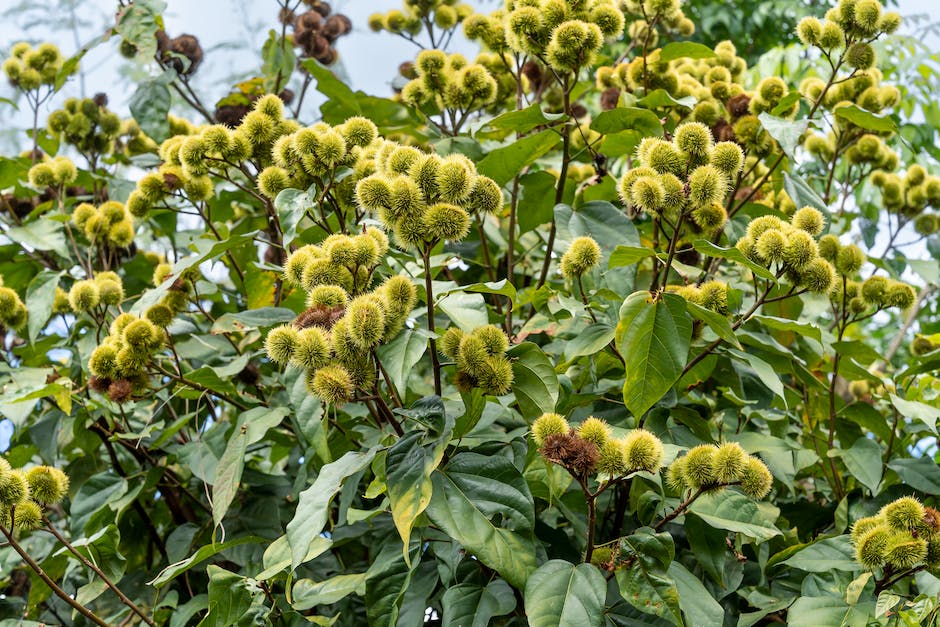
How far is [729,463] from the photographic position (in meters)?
1.52

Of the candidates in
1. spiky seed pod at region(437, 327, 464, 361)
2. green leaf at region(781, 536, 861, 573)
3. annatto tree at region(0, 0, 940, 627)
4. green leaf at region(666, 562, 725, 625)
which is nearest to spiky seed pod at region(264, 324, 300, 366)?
annatto tree at region(0, 0, 940, 627)

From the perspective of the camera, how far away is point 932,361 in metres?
2.23

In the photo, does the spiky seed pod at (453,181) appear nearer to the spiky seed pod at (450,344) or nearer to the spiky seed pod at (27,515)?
the spiky seed pod at (450,344)

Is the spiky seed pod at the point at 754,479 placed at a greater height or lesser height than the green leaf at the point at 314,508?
lesser

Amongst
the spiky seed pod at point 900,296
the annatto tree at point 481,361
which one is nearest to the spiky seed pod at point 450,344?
the annatto tree at point 481,361

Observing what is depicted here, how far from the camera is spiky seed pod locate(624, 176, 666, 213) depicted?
1711mm

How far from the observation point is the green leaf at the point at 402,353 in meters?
1.54

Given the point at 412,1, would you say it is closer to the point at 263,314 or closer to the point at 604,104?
the point at 604,104

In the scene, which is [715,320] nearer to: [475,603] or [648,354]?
[648,354]

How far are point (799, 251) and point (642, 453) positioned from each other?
1.65 feet

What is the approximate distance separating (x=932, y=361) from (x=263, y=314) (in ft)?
4.75

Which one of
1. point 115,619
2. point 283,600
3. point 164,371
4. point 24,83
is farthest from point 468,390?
point 24,83

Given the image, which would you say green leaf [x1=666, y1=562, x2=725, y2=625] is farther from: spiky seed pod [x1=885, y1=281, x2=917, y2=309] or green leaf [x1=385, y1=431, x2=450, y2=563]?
spiky seed pod [x1=885, y1=281, x2=917, y2=309]

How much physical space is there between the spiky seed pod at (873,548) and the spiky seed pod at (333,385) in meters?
0.85
